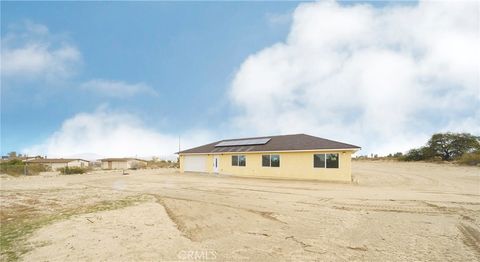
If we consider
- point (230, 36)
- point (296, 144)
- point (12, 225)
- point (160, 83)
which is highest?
point (230, 36)

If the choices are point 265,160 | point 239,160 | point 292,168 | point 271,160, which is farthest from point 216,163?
point 292,168

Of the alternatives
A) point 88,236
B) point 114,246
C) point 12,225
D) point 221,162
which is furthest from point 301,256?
point 221,162

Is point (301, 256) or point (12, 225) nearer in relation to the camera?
point (301, 256)

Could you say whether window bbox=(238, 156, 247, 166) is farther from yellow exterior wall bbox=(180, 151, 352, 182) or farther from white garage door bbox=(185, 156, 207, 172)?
white garage door bbox=(185, 156, 207, 172)

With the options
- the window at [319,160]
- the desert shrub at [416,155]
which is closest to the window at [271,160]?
the window at [319,160]

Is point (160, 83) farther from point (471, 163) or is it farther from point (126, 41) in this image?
point (471, 163)

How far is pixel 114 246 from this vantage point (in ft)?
19.0

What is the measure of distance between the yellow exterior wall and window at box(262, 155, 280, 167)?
261 mm

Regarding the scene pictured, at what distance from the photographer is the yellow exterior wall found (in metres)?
18.7

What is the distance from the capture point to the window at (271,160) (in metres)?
22.1

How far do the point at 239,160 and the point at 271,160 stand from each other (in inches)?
137

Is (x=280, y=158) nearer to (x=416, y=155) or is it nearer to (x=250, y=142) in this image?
(x=250, y=142)

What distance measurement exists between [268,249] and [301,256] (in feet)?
2.24

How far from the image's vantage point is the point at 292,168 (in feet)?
69.2
